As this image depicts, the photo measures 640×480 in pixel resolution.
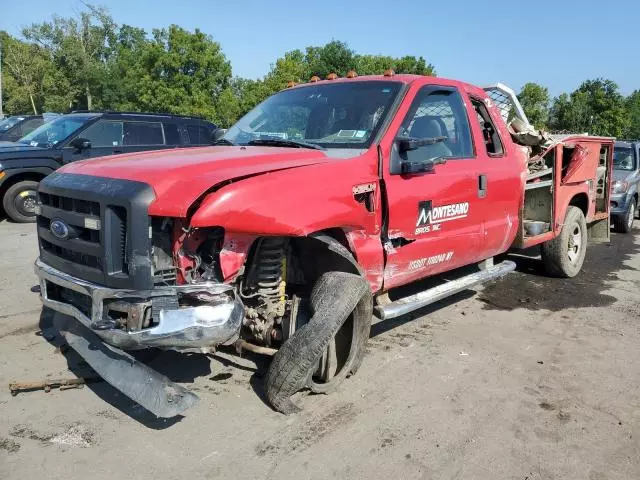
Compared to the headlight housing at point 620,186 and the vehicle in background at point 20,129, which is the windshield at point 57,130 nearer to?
the vehicle in background at point 20,129

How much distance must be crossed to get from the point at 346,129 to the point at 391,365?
1820 millimetres

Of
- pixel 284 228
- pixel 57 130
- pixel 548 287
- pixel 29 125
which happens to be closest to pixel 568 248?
pixel 548 287

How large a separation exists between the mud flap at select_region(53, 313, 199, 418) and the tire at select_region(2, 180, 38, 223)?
26.5 ft

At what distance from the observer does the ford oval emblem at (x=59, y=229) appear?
3309 mm

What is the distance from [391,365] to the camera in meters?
4.17

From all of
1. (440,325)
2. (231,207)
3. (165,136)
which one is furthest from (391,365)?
(165,136)

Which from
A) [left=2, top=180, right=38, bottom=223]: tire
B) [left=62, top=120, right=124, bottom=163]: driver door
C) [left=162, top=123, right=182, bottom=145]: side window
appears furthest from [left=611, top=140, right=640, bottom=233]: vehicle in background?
[left=2, top=180, right=38, bottom=223]: tire

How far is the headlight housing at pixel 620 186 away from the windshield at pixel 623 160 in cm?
81

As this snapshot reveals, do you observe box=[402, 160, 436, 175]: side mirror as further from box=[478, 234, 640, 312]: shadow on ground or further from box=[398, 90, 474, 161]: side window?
box=[478, 234, 640, 312]: shadow on ground

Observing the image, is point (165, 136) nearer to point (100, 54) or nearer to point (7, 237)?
point (7, 237)

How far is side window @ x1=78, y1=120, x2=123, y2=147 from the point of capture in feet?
34.6

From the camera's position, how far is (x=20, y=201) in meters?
10.4

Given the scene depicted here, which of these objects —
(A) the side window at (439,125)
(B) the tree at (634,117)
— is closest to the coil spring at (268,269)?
(A) the side window at (439,125)

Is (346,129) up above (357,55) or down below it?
below
